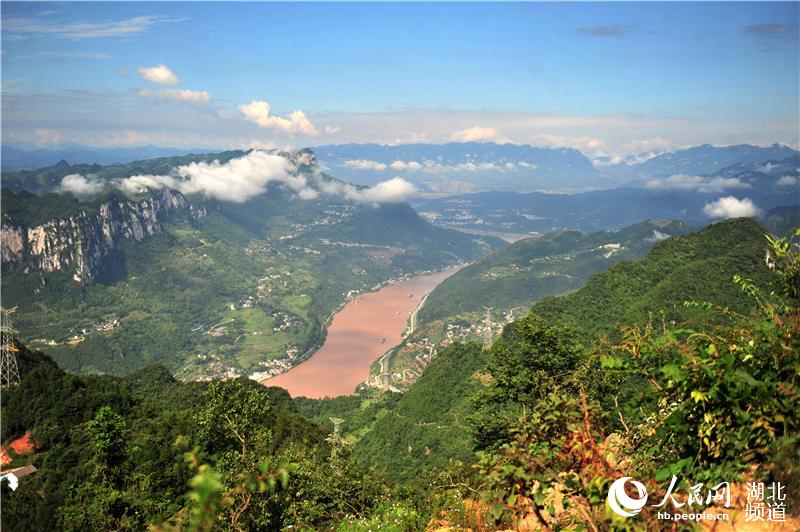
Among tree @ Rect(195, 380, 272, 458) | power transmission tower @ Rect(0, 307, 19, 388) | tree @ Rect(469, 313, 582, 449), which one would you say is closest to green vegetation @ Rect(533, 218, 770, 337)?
tree @ Rect(469, 313, 582, 449)

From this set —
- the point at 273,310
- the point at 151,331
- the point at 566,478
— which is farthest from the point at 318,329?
the point at 566,478

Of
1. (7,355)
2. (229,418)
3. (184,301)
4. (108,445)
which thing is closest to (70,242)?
(184,301)

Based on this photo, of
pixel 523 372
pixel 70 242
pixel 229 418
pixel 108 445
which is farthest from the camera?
pixel 70 242

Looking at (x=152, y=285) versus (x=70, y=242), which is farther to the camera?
(x=152, y=285)

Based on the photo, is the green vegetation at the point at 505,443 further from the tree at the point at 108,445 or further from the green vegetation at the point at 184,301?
the green vegetation at the point at 184,301

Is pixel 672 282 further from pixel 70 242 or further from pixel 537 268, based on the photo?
pixel 70 242

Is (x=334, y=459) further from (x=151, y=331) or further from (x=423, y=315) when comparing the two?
(x=151, y=331)
